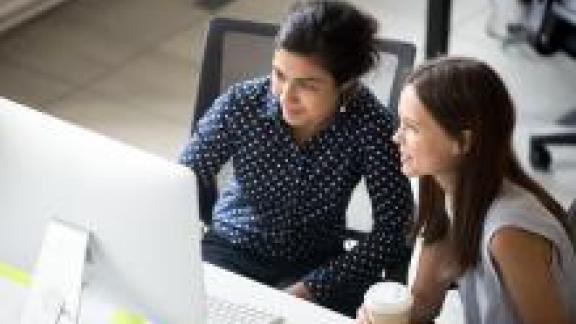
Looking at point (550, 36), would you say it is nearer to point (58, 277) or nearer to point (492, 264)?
point (492, 264)

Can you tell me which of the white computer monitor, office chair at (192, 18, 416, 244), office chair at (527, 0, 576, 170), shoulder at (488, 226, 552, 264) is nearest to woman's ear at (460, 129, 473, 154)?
shoulder at (488, 226, 552, 264)

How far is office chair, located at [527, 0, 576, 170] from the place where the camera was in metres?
2.93

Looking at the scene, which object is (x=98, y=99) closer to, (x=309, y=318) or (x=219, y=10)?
(x=219, y=10)

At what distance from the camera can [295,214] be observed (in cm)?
205

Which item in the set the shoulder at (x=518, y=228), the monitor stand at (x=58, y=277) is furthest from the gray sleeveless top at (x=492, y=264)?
the monitor stand at (x=58, y=277)

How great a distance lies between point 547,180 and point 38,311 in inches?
76.4

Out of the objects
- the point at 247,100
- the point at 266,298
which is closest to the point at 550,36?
the point at 247,100

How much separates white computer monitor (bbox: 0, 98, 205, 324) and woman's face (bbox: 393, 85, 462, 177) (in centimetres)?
49

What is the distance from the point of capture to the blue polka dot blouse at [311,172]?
77.2 inches

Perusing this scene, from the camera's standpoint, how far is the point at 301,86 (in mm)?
1874

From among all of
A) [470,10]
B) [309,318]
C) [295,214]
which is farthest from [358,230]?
[470,10]

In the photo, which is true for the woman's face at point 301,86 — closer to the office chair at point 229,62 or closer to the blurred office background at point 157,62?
the office chair at point 229,62

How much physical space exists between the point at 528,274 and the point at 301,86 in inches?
20.0

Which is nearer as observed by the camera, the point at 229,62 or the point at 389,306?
the point at 389,306
